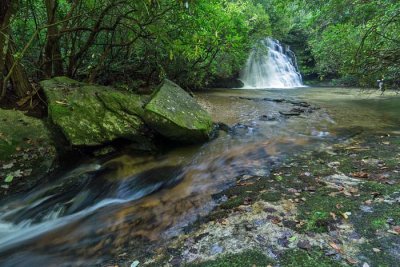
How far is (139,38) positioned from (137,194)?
3848 mm

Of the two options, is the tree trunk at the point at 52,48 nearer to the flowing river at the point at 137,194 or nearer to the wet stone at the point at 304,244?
the flowing river at the point at 137,194

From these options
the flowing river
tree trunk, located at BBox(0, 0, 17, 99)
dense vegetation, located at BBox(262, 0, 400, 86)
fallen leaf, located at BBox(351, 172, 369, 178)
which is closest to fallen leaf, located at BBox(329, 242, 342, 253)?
the flowing river

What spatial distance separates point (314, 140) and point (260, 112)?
3.33m

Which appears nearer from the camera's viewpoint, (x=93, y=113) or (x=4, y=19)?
(x=4, y=19)

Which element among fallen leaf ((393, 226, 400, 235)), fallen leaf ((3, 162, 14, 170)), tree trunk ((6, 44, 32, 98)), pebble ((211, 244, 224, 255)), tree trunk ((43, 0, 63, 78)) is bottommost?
fallen leaf ((393, 226, 400, 235))

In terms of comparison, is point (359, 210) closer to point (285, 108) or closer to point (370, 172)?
point (370, 172)

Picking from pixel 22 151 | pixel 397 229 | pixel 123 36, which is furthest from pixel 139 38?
pixel 397 229

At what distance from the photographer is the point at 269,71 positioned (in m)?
21.2

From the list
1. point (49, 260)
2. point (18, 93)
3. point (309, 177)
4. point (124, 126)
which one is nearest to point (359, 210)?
point (309, 177)

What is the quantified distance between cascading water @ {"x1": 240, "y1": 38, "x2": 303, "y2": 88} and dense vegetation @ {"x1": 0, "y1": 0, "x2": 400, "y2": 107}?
955 cm

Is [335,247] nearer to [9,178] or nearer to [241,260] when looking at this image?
[241,260]

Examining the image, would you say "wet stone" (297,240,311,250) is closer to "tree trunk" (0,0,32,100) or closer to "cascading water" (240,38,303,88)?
"tree trunk" (0,0,32,100)

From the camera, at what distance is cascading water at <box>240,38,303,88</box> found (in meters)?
20.7

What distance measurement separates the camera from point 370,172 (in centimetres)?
417
